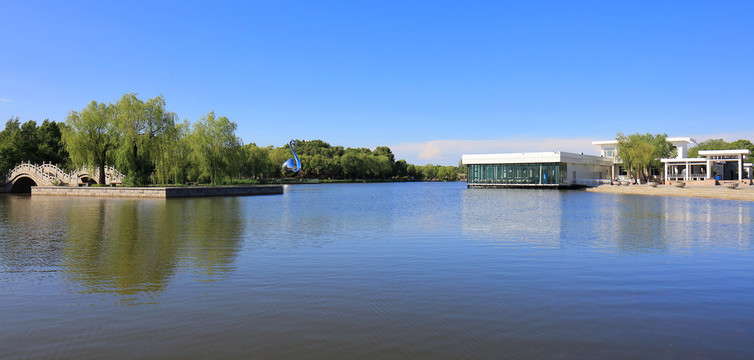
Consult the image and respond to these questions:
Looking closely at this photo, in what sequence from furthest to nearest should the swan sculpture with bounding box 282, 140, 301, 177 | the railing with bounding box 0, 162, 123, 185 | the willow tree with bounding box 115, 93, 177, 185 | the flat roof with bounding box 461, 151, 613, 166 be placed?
the swan sculpture with bounding box 282, 140, 301, 177, the flat roof with bounding box 461, 151, 613, 166, the railing with bounding box 0, 162, 123, 185, the willow tree with bounding box 115, 93, 177, 185

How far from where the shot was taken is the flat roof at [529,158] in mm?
60609

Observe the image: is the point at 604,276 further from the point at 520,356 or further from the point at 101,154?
the point at 101,154

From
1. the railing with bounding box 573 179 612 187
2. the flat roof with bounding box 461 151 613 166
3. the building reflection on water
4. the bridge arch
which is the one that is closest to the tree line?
the bridge arch

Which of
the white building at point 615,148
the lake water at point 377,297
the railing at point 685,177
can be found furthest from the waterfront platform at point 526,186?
the lake water at point 377,297

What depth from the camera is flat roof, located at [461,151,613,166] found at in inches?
2386

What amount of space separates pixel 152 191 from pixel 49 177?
17.7 meters

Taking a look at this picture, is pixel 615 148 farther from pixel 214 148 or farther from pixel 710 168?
pixel 214 148

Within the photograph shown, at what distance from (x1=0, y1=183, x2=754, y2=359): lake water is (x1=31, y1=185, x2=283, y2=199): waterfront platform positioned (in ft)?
79.4

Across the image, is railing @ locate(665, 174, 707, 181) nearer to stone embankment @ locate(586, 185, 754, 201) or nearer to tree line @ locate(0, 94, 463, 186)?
stone embankment @ locate(586, 185, 754, 201)

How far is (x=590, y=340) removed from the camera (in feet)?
15.9

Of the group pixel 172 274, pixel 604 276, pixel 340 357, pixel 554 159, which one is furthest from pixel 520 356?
pixel 554 159

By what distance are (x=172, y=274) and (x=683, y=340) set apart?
24.0 feet

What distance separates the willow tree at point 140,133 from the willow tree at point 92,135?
3.31ft

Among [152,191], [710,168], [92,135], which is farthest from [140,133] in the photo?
[710,168]
